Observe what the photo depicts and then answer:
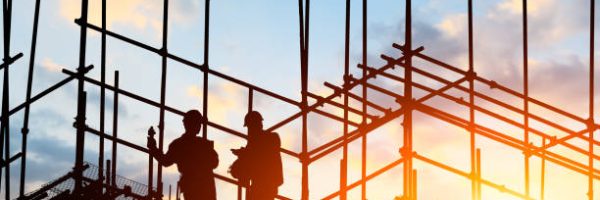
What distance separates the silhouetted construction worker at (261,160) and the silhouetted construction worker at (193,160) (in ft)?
1.02

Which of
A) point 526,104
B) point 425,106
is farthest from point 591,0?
point 425,106

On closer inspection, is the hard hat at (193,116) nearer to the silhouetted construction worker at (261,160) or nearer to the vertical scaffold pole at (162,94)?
the silhouetted construction worker at (261,160)

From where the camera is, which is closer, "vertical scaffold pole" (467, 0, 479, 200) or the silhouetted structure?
the silhouetted structure

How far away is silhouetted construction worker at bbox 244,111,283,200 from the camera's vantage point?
8.59 metres

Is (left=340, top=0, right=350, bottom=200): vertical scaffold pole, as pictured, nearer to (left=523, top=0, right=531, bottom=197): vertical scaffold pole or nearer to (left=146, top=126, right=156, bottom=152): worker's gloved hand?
(left=523, top=0, right=531, bottom=197): vertical scaffold pole

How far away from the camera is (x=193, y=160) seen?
28.0 ft

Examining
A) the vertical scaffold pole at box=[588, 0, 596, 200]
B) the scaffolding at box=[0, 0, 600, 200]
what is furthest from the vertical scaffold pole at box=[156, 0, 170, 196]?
the vertical scaffold pole at box=[588, 0, 596, 200]

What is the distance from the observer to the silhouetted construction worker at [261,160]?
8.59 metres

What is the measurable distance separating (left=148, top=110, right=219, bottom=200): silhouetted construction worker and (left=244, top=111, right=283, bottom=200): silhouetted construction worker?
0.31m

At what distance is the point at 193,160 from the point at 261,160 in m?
0.54

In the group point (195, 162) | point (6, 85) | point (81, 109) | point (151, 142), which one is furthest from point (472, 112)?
point (6, 85)

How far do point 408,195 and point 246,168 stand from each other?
2.21m

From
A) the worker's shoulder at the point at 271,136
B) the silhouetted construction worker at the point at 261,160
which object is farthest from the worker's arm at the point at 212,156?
the worker's shoulder at the point at 271,136

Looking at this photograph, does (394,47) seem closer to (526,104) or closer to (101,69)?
(526,104)
